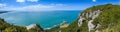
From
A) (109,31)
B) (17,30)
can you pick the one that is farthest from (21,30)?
(109,31)

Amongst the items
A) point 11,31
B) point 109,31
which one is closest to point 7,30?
point 11,31

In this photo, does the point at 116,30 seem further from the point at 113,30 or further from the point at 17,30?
the point at 17,30

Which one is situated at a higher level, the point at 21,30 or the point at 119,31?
the point at 119,31

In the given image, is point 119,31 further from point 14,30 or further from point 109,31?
point 14,30

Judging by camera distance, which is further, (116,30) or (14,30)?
(116,30)

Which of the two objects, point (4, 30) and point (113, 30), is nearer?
point (4, 30)

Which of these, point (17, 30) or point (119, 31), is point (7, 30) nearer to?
point (17, 30)

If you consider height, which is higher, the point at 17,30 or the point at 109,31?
the point at 109,31
